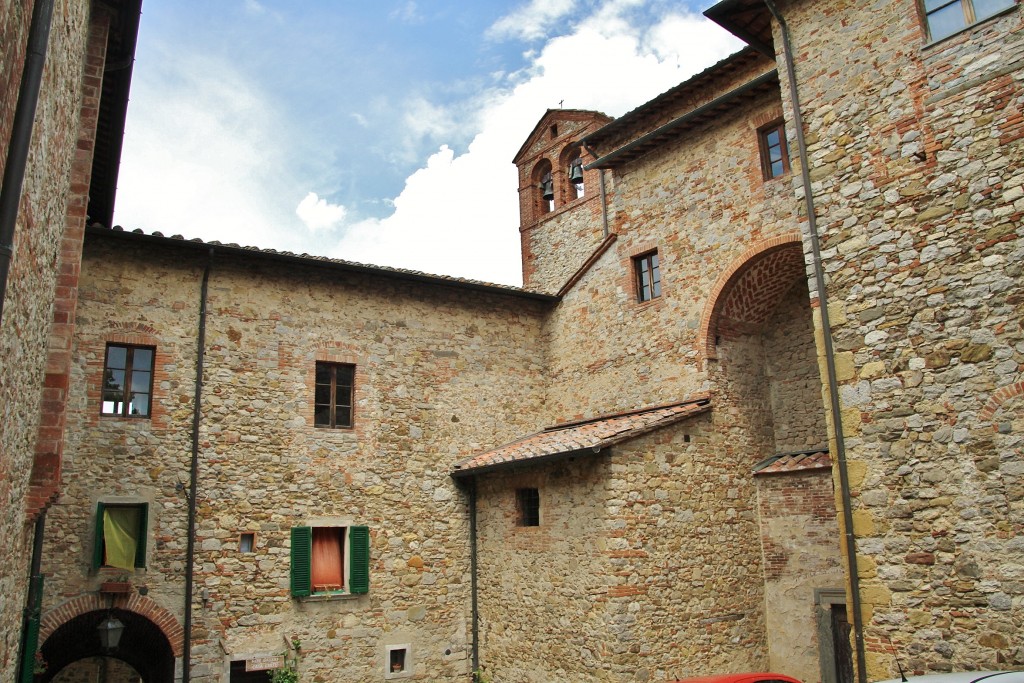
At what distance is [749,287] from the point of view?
39.1 feet

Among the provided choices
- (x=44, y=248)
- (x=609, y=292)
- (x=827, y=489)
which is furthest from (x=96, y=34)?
(x=827, y=489)

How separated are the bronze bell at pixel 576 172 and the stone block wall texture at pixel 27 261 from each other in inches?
453

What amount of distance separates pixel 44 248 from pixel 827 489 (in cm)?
957

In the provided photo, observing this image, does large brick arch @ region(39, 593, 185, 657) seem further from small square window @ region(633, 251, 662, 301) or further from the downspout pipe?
small square window @ region(633, 251, 662, 301)

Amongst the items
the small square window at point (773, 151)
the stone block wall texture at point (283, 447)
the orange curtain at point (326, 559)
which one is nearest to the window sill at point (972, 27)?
the small square window at point (773, 151)

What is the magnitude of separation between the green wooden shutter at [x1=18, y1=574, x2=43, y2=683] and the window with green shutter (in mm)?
1037

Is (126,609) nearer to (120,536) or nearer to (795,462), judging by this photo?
(120,536)

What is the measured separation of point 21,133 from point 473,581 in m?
10.3

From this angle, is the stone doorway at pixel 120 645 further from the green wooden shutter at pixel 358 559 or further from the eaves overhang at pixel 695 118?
the eaves overhang at pixel 695 118

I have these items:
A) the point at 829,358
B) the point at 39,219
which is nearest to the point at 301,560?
the point at 39,219

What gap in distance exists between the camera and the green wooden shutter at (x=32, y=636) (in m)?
8.85

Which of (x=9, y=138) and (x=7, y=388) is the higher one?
(x=9, y=138)

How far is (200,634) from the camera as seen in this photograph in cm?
1096

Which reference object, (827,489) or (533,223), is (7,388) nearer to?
(827,489)
